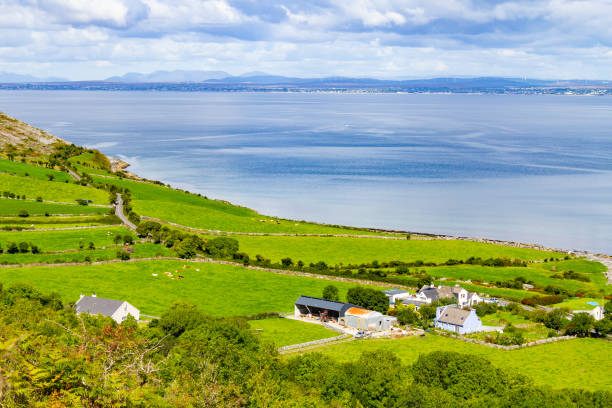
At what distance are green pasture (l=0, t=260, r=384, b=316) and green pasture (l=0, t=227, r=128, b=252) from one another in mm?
8732

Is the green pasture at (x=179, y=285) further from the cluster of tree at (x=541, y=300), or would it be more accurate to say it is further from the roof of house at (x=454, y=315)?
the cluster of tree at (x=541, y=300)

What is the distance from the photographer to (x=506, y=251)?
84562 mm

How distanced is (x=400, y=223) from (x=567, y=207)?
3239cm

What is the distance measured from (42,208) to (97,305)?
50370 millimetres

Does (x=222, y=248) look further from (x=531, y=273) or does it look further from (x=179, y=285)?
(x=531, y=273)

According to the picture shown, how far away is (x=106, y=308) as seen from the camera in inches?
1907

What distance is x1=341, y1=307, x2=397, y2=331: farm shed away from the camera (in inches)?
2032

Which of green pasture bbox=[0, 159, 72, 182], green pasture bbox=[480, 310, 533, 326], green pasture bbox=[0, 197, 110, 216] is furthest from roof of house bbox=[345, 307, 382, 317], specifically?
green pasture bbox=[0, 159, 72, 182]

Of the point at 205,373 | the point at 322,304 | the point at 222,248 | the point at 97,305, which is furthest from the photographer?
the point at 222,248

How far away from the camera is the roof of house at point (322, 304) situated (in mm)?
53938

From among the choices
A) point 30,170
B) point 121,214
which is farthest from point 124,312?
point 30,170

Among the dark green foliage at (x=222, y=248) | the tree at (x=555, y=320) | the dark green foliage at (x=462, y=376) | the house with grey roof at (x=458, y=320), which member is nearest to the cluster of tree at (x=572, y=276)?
the tree at (x=555, y=320)

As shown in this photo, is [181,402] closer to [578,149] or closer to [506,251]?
[506,251]

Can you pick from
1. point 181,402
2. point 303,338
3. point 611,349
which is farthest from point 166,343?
point 611,349
